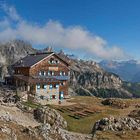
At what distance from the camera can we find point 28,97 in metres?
77.1

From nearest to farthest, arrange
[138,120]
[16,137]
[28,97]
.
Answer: [16,137], [138,120], [28,97]

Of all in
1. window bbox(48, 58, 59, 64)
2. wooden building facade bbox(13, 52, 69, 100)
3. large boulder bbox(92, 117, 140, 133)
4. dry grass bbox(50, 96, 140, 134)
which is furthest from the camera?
window bbox(48, 58, 59, 64)

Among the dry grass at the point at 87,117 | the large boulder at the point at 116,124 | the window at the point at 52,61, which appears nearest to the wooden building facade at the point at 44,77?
the window at the point at 52,61

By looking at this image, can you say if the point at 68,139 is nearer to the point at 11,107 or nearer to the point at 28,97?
the point at 11,107

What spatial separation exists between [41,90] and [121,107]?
22.2m

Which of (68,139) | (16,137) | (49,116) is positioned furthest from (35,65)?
(16,137)

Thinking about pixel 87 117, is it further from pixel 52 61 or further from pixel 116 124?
pixel 52 61

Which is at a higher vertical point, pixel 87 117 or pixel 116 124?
pixel 87 117

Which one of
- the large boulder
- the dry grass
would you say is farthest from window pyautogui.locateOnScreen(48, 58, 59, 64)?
the large boulder

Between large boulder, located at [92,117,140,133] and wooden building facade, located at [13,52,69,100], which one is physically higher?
wooden building facade, located at [13,52,69,100]

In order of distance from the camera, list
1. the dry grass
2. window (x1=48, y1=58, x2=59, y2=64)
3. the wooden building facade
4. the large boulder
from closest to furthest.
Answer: the large boulder, the dry grass, the wooden building facade, window (x1=48, y1=58, x2=59, y2=64)

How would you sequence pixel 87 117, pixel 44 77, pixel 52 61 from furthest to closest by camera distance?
1. pixel 52 61
2. pixel 44 77
3. pixel 87 117

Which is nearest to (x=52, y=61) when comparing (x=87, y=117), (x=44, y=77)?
(x=44, y=77)

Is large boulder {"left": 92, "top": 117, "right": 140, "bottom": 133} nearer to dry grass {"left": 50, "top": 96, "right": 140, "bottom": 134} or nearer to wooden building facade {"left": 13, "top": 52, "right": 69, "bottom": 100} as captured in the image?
dry grass {"left": 50, "top": 96, "right": 140, "bottom": 134}
